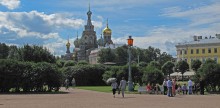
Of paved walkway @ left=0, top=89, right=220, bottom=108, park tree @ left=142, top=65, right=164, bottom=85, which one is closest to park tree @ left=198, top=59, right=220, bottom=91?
park tree @ left=142, top=65, right=164, bottom=85

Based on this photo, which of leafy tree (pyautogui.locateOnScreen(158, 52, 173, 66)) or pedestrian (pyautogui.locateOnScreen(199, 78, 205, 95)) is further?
leafy tree (pyautogui.locateOnScreen(158, 52, 173, 66))

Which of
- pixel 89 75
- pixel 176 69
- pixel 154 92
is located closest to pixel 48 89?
pixel 154 92

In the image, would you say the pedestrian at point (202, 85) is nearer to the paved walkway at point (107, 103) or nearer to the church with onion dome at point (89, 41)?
the paved walkway at point (107, 103)

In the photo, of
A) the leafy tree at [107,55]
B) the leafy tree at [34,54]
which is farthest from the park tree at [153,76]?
the leafy tree at [107,55]

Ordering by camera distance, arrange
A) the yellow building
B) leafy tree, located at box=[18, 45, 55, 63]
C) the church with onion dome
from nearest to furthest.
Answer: leafy tree, located at box=[18, 45, 55, 63] → the yellow building → the church with onion dome

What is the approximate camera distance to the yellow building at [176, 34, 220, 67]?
12375 cm

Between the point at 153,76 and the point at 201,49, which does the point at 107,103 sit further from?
the point at 201,49

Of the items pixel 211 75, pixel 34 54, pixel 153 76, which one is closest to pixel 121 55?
pixel 34 54

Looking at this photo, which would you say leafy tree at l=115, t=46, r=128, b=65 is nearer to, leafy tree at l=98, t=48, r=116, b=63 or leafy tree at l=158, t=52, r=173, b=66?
leafy tree at l=98, t=48, r=116, b=63

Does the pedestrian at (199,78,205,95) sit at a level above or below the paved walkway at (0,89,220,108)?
above

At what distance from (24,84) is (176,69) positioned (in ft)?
246

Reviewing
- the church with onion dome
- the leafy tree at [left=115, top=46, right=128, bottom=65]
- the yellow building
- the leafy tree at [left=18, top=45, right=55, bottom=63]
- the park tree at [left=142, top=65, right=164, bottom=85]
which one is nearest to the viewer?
the park tree at [left=142, top=65, right=164, bottom=85]

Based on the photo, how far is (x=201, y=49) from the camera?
126 m

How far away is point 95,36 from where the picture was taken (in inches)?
7667
